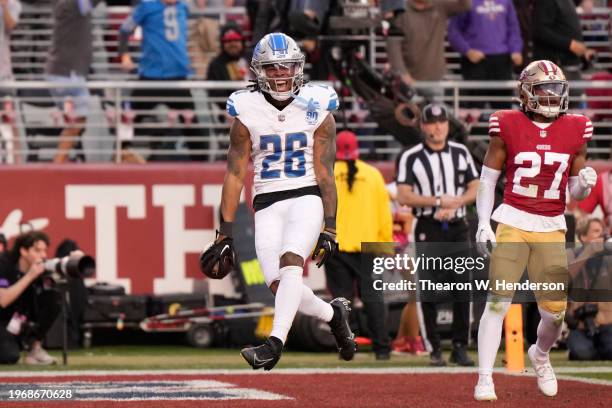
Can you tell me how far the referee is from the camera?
1126 centimetres

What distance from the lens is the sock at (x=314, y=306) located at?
815 centimetres

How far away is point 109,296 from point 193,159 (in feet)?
6.89

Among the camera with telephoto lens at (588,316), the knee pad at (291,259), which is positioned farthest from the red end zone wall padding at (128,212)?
the knee pad at (291,259)

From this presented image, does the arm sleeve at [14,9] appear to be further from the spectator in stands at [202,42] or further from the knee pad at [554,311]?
the knee pad at [554,311]

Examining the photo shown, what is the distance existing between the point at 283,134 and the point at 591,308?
15.3 feet

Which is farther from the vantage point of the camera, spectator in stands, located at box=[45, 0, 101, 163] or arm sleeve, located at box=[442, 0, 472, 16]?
arm sleeve, located at box=[442, 0, 472, 16]

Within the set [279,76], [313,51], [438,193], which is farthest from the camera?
[313,51]

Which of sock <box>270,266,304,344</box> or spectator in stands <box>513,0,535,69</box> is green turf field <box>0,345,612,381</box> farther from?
spectator in stands <box>513,0,535,69</box>

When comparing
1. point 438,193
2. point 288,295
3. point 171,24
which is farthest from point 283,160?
point 171,24

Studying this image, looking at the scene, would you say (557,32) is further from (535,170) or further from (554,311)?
(554,311)

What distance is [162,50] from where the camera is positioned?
47.6 ft

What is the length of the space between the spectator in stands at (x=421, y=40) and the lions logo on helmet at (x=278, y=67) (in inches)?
242

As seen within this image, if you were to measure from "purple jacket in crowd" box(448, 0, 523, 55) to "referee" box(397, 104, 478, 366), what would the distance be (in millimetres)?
3337

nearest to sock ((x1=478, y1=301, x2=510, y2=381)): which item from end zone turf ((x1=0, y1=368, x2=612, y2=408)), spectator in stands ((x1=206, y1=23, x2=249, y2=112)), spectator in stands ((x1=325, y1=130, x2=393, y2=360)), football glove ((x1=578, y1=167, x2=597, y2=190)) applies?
end zone turf ((x1=0, y1=368, x2=612, y2=408))
